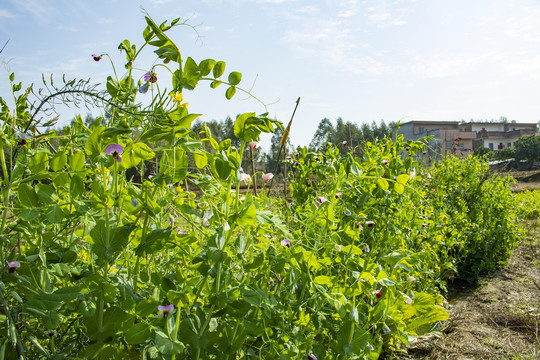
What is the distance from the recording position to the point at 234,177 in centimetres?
109

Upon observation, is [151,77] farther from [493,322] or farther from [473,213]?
[473,213]

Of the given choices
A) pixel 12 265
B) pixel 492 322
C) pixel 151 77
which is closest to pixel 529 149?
pixel 492 322

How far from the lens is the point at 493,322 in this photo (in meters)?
2.77

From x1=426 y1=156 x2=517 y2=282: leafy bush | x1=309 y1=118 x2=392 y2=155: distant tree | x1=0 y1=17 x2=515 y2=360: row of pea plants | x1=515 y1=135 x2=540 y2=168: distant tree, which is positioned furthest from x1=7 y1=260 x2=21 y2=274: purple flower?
x1=515 y1=135 x2=540 y2=168: distant tree

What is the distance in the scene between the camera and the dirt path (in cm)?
230

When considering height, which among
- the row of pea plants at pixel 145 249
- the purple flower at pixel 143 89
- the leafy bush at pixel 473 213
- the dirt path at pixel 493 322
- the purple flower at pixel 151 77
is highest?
the purple flower at pixel 151 77

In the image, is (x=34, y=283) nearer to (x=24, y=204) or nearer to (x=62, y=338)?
(x=24, y=204)

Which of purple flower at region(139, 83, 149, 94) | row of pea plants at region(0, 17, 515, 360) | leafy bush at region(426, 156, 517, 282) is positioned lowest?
leafy bush at region(426, 156, 517, 282)

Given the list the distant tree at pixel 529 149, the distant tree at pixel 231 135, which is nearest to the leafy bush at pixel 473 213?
the distant tree at pixel 231 135

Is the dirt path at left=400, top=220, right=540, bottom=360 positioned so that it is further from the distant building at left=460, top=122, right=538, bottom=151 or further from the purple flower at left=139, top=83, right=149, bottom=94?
the distant building at left=460, top=122, right=538, bottom=151

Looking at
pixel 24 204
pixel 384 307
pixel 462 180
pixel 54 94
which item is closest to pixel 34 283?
pixel 24 204

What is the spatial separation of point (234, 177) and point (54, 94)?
1.94 feet

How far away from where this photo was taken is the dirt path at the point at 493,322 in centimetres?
230

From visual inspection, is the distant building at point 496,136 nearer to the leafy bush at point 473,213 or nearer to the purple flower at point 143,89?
the leafy bush at point 473,213
